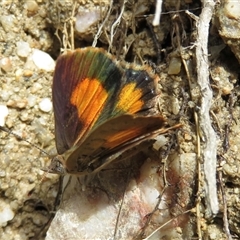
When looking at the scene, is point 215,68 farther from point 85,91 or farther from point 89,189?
point 89,189

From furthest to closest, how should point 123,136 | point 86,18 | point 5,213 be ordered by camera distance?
point 86,18 → point 5,213 → point 123,136

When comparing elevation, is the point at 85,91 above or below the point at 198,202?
above

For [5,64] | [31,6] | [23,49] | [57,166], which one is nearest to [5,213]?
[57,166]

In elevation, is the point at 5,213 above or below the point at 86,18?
below

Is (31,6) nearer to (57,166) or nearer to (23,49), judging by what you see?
(23,49)

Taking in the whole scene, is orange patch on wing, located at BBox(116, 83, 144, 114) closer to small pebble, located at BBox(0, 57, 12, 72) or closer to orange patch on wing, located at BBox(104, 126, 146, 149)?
Result: orange patch on wing, located at BBox(104, 126, 146, 149)

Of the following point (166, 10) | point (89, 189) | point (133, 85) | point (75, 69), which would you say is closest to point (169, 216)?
point (89, 189)

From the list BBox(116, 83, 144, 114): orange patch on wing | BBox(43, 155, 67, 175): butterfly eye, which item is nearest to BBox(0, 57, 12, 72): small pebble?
BBox(43, 155, 67, 175): butterfly eye
